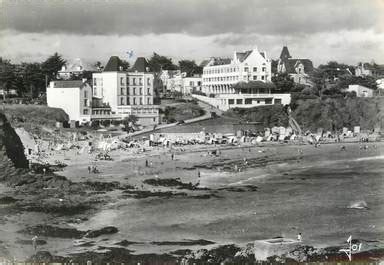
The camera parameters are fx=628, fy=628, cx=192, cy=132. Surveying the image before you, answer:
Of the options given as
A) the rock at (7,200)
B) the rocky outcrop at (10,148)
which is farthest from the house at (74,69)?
the rock at (7,200)

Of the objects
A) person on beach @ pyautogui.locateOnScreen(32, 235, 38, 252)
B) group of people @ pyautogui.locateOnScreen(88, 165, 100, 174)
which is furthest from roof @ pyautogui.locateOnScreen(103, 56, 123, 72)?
person on beach @ pyautogui.locateOnScreen(32, 235, 38, 252)

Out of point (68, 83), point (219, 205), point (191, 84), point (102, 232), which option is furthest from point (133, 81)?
point (191, 84)

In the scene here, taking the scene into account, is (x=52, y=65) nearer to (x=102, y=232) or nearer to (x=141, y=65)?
→ (x=141, y=65)

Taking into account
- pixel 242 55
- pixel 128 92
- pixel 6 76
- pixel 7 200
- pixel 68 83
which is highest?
pixel 242 55

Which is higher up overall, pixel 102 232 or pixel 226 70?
pixel 226 70

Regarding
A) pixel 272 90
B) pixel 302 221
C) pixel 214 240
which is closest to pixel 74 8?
pixel 214 240
